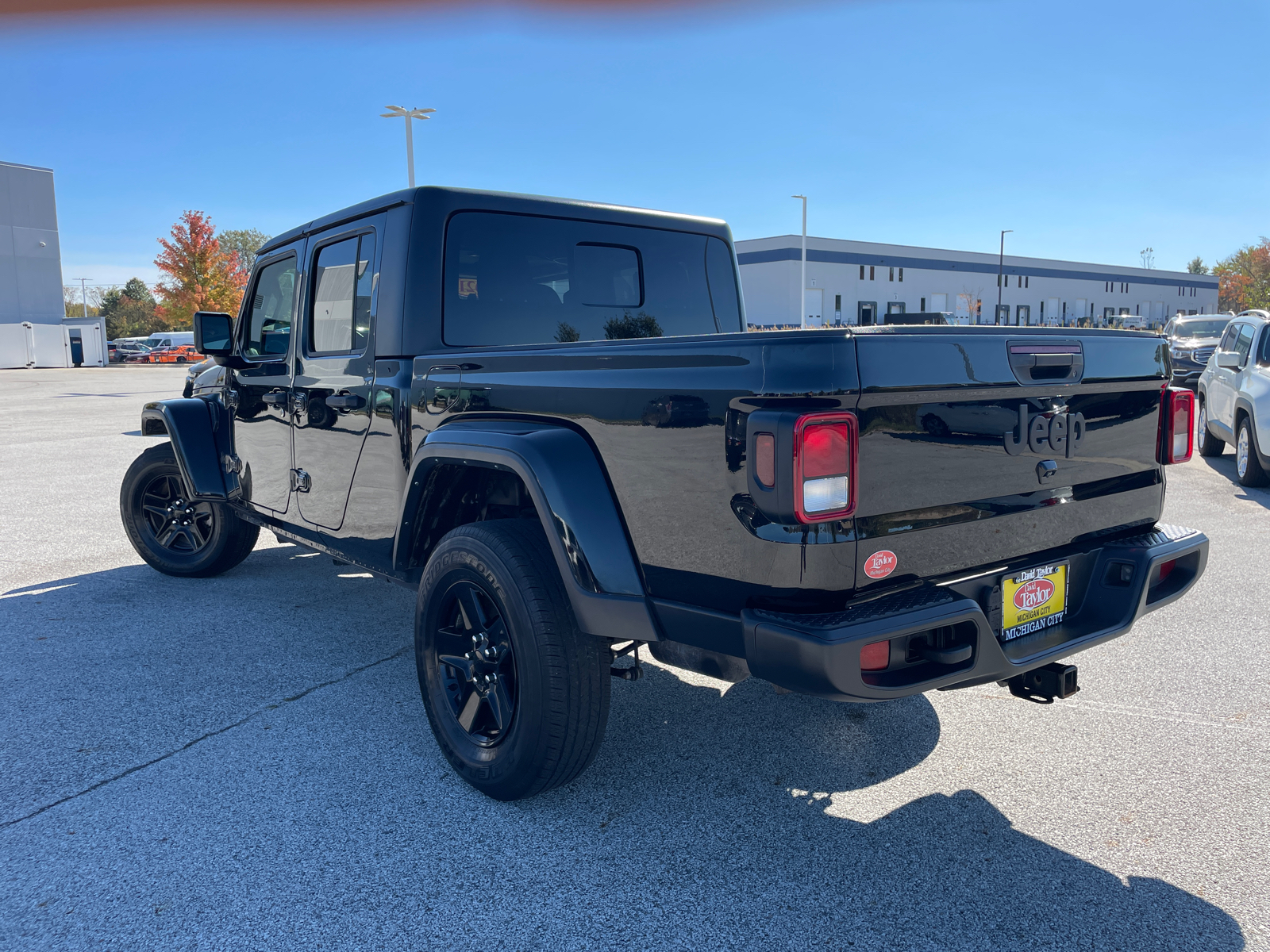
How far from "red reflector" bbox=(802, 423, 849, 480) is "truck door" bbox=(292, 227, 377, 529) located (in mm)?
2181

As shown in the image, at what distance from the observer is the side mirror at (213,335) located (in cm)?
494

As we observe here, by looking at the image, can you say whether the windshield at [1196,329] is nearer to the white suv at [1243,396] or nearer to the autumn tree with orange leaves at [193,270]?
the white suv at [1243,396]

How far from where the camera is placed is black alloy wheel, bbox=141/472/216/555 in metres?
5.96

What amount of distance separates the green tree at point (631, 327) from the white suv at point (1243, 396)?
7068 millimetres

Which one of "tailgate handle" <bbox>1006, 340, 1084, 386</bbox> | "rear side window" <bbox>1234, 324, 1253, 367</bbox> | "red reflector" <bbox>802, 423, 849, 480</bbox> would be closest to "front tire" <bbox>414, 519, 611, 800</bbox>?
"red reflector" <bbox>802, 423, 849, 480</bbox>

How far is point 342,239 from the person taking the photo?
13.3 ft

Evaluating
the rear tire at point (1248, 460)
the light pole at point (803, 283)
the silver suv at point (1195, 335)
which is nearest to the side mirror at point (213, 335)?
the rear tire at point (1248, 460)

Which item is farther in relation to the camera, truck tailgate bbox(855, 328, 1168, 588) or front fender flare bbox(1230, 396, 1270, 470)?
front fender flare bbox(1230, 396, 1270, 470)

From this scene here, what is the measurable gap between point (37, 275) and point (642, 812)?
185 feet

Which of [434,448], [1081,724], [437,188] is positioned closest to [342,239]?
[437,188]

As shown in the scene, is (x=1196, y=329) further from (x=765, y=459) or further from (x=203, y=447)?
(x=765, y=459)

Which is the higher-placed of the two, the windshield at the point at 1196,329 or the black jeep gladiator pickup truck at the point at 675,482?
the windshield at the point at 1196,329

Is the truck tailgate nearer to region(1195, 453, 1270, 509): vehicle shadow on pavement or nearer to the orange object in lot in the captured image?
region(1195, 453, 1270, 509): vehicle shadow on pavement

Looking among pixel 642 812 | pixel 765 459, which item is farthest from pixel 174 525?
pixel 765 459
